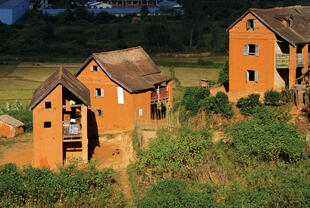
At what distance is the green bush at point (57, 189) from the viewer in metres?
30.9

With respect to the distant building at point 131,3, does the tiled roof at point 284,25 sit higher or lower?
lower

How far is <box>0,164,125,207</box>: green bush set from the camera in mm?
30906

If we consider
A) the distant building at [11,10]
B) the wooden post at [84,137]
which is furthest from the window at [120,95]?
the distant building at [11,10]

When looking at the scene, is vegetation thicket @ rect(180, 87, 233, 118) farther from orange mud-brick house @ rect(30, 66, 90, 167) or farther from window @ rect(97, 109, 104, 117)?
orange mud-brick house @ rect(30, 66, 90, 167)

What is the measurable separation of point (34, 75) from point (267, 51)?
32.6 m

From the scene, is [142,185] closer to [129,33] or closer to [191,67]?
[191,67]

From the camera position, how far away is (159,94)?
1788 inches

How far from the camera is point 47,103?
121 ft

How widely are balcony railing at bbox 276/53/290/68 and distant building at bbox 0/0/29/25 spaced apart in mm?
68431

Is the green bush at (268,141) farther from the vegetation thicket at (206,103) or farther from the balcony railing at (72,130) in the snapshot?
the balcony railing at (72,130)

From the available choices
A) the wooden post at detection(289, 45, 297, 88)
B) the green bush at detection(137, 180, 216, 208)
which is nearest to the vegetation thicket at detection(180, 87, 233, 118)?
the wooden post at detection(289, 45, 297, 88)

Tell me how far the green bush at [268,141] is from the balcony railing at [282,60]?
21.6 ft

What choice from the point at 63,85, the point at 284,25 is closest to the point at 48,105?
the point at 63,85

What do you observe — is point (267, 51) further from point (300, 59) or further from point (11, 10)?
point (11, 10)
